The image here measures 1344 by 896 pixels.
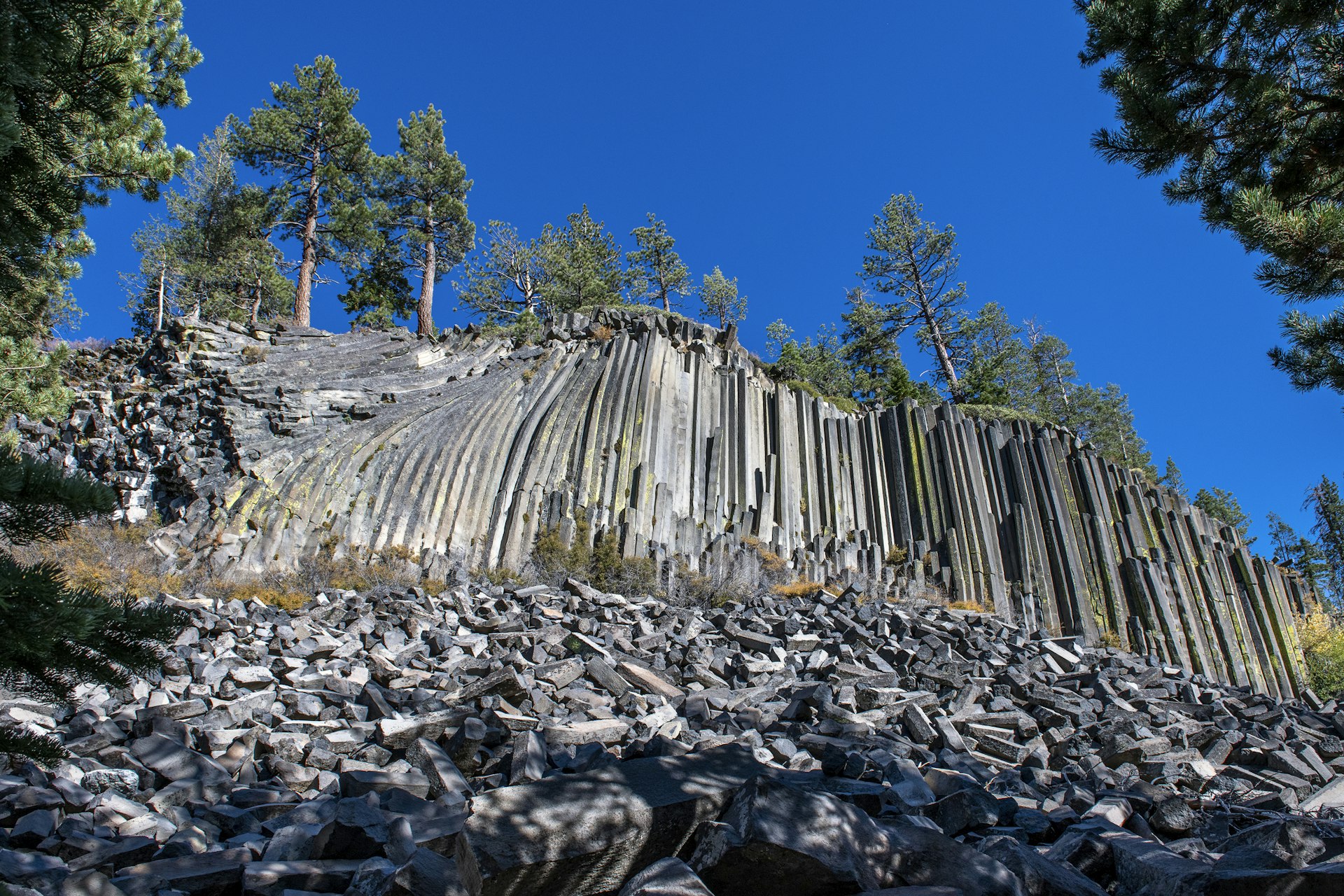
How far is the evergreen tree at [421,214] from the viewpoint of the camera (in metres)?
27.6

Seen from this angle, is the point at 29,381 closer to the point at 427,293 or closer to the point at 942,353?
the point at 427,293

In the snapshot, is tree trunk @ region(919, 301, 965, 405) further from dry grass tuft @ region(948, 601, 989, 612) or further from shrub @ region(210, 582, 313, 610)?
shrub @ region(210, 582, 313, 610)

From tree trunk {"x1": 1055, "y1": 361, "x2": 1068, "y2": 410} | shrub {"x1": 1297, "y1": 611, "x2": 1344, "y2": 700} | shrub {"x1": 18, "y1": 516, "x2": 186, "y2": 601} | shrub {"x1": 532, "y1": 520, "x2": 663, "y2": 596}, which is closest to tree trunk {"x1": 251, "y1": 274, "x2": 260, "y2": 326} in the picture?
shrub {"x1": 18, "y1": 516, "x2": 186, "y2": 601}

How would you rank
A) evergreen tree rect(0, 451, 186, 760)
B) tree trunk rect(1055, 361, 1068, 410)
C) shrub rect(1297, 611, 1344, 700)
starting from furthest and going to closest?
tree trunk rect(1055, 361, 1068, 410)
shrub rect(1297, 611, 1344, 700)
evergreen tree rect(0, 451, 186, 760)

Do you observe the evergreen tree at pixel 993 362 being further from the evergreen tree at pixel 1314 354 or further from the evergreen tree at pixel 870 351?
the evergreen tree at pixel 1314 354

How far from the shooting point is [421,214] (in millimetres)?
28094

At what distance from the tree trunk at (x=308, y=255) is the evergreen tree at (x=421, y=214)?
271cm

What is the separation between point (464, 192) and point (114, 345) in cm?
1395

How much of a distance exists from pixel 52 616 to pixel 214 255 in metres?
34.1

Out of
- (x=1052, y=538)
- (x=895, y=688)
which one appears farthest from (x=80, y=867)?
(x=1052, y=538)

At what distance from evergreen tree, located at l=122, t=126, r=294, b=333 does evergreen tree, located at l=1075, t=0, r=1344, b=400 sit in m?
26.2

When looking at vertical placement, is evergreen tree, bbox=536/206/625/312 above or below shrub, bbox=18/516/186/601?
above

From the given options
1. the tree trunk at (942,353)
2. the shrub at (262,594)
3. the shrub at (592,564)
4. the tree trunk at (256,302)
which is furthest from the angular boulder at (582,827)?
the tree trunk at (942,353)

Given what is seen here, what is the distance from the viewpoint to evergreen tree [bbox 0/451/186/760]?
2273 mm
